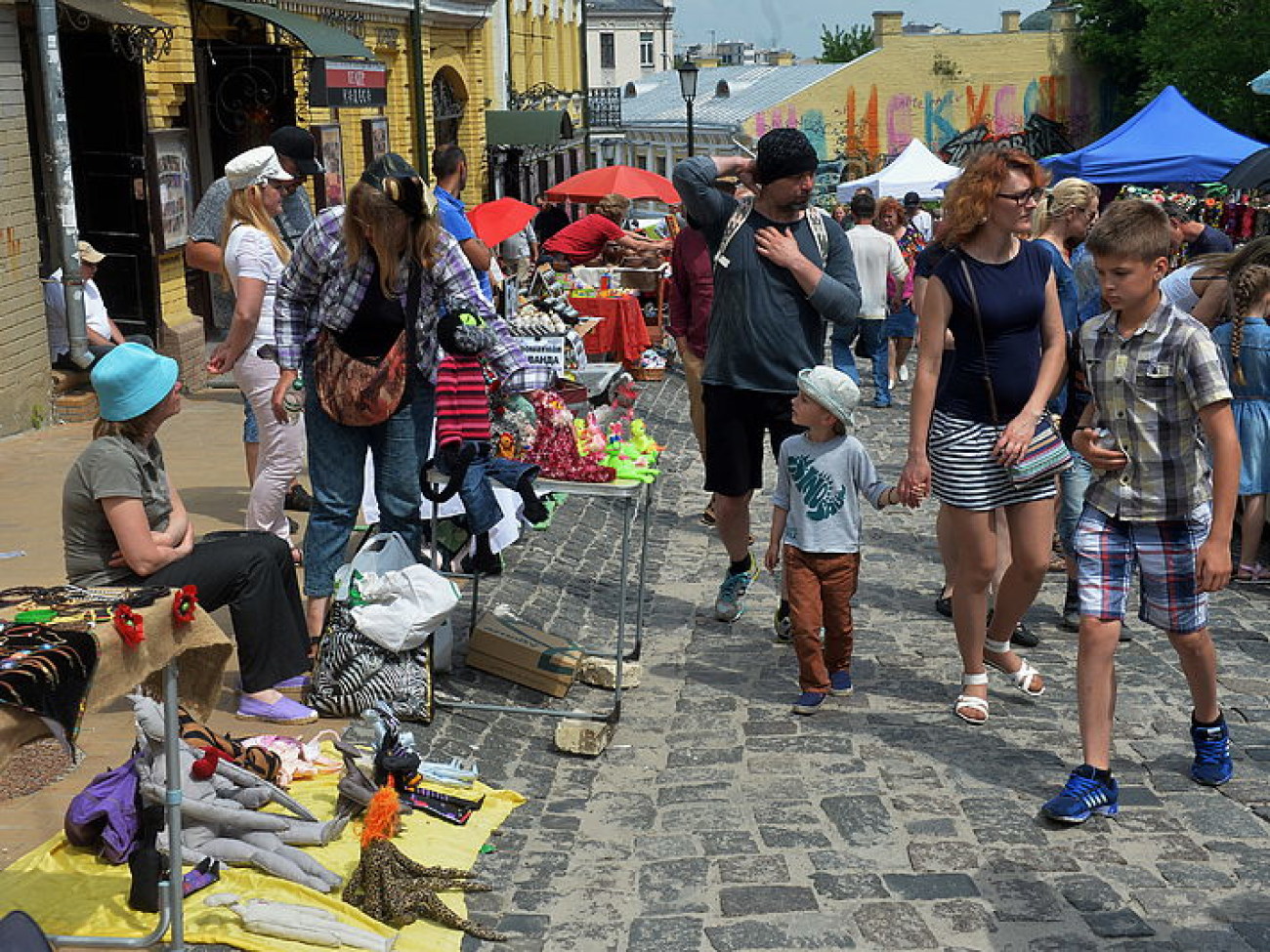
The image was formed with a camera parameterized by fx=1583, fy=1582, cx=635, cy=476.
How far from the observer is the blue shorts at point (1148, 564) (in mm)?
5148

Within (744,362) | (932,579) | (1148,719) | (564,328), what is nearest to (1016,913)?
(1148,719)

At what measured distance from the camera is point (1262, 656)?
7.07 metres

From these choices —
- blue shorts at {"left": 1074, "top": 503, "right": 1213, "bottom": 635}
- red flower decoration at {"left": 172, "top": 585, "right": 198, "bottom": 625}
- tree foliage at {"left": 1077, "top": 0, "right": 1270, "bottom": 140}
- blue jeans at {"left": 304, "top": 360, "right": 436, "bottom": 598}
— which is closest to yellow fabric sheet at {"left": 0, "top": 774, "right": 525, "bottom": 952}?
red flower decoration at {"left": 172, "top": 585, "right": 198, "bottom": 625}

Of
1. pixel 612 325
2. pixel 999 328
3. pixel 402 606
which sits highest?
pixel 999 328

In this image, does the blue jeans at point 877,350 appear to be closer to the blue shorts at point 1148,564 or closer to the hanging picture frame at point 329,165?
the hanging picture frame at point 329,165

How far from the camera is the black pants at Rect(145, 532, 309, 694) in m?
5.48

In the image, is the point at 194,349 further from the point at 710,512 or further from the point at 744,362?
the point at 744,362

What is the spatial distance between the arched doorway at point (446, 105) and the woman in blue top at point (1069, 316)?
1908 cm

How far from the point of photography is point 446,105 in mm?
27703

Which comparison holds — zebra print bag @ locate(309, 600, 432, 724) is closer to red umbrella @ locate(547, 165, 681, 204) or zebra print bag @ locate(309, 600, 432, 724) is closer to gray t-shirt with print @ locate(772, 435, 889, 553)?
gray t-shirt with print @ locate(772, 435, 889, 553)

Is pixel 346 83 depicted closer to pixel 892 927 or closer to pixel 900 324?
pixel 900 324

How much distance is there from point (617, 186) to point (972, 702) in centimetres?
1398

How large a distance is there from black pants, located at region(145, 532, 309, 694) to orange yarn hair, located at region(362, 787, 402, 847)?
1.10 m

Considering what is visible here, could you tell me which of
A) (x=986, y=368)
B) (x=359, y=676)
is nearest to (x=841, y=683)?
(x=986, y=368)
